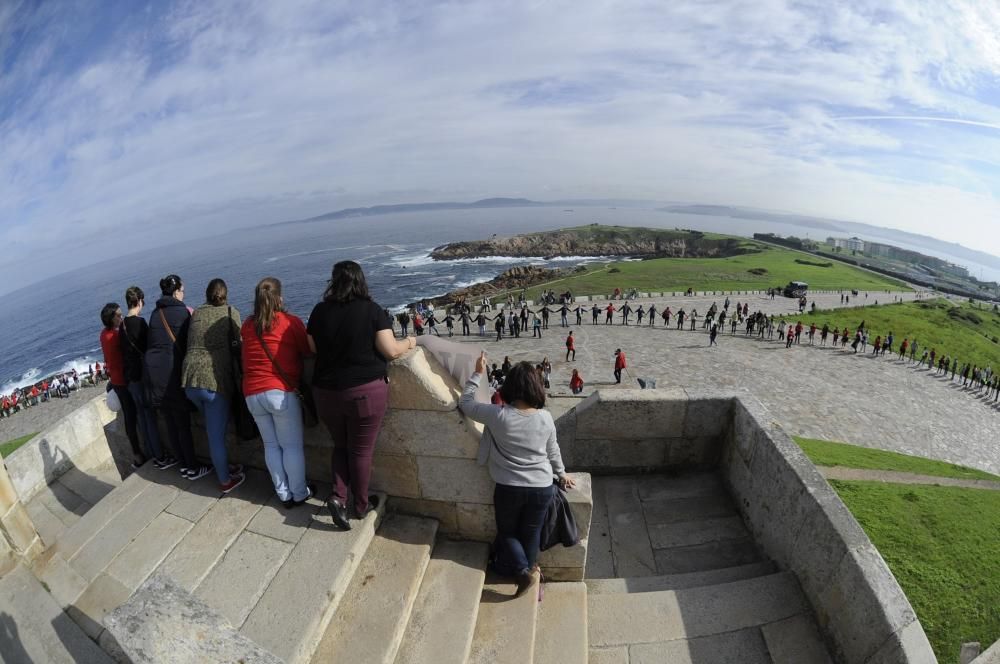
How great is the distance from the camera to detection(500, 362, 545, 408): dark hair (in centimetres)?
306

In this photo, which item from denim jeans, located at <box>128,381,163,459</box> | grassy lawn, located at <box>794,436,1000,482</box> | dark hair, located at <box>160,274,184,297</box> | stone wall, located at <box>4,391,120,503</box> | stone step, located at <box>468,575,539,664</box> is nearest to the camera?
stone step, located at <box>468,575,539,664</box>

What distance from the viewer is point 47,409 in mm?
24328

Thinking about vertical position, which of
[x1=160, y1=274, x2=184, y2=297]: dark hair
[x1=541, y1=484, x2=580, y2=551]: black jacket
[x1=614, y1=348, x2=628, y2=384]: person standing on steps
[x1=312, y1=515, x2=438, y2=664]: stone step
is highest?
[x1=160, y1=274, x2=184, y2=297]: dark hair

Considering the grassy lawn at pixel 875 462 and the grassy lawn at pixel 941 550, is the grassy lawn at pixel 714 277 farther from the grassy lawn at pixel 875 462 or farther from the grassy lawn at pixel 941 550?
the grassy lawn at pixel 941 550

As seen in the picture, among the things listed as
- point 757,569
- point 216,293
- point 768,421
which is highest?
point 216,293

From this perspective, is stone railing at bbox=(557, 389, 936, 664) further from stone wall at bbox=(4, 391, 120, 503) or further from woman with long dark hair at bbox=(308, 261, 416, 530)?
stone wall at bbox=(4, 391, 120, 503)

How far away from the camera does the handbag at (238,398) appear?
3.73 metres

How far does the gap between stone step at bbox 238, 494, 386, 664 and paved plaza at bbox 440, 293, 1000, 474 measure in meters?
8.38

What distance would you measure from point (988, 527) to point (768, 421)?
372 cm

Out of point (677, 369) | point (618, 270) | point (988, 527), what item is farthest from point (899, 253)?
point (988, 527)

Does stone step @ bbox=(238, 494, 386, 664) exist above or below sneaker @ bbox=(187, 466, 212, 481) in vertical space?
below

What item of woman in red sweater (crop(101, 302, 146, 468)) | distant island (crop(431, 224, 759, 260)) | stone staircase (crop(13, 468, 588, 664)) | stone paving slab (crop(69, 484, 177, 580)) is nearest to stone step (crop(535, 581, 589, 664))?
stone staircase (crop(13, 468, 588, 664))

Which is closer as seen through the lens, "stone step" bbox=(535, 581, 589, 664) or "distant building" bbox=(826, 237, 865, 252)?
"stone step" bbox=(535, 581, 589, 664)

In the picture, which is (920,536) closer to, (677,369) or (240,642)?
(240,642)
